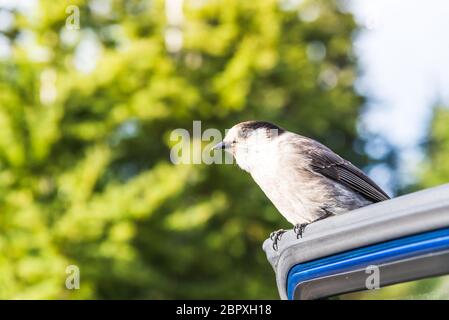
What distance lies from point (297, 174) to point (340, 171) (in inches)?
8.7

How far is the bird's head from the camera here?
173 inches

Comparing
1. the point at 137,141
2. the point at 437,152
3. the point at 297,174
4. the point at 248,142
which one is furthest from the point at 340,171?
the point at 437,152

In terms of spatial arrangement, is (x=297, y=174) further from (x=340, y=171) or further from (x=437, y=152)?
(x=437, y=152)

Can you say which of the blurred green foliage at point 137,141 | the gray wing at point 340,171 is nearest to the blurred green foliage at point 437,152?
the blurred green foliage at point 137,141

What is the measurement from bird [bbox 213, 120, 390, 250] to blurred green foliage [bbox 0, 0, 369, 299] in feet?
19.9

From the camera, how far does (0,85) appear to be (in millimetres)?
10930

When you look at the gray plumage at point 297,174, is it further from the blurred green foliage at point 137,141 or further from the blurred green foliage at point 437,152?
the blurred green foliage at point 437,152

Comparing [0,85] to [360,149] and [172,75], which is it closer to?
[172,75]

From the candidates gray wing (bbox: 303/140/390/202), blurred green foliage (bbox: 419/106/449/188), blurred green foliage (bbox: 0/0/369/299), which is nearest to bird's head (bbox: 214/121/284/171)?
gray wing (bbox: 303/140/390/202)

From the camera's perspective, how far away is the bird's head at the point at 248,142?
14.5ft

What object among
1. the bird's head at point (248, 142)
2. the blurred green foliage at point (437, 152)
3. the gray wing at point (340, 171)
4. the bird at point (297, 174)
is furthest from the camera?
the blurred green foliage at point (437, 152)

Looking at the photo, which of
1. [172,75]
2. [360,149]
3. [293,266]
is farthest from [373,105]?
[293,266]

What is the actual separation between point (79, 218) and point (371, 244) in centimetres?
926

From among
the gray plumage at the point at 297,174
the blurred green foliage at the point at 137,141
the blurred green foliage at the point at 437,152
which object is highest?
the blurred green foliage at the point at 437,152
